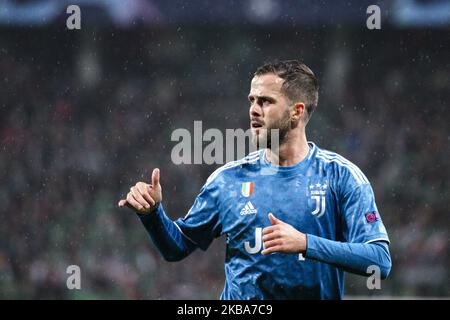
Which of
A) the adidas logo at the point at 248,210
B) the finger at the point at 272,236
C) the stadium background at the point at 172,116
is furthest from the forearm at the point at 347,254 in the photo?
the stadium background at the point at 172,116

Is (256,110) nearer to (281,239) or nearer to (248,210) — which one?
(248,210)

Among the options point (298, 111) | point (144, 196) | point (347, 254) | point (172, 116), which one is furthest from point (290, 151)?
point (172, 116)

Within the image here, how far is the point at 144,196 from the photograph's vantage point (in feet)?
11.9

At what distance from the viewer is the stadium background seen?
413 inches

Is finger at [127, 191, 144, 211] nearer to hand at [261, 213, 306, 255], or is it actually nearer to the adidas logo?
the adidas logo

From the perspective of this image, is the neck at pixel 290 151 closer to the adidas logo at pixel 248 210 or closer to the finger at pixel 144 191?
the adidas logo at pixel 248 210

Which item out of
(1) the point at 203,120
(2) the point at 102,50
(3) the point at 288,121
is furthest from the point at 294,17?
(3) the point at 288,121

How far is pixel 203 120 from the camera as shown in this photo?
1198 cm

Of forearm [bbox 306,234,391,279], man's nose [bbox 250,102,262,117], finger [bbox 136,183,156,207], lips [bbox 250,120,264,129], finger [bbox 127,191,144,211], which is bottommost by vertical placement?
forearm [bbox 306,234,391,279]

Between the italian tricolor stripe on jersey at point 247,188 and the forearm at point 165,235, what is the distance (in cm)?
42

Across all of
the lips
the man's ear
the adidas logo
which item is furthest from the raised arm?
the man's ear

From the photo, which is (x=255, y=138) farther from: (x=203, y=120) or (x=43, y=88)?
(x=43, y=88)

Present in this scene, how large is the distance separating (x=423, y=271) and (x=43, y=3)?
740 cm

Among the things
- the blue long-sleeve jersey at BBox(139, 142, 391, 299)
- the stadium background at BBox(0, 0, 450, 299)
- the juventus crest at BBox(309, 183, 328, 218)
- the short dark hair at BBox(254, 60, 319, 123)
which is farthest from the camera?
the stadium background at BBox(0, 0, 450, 299)
